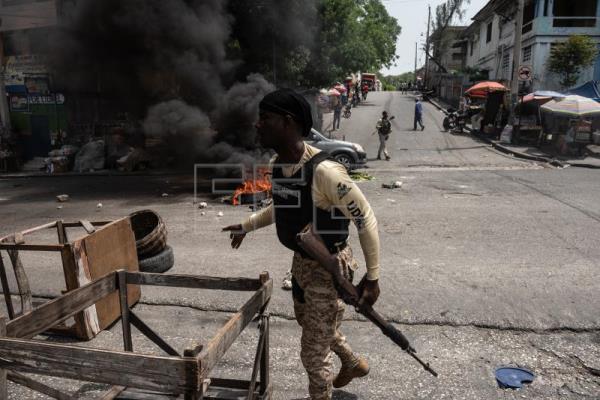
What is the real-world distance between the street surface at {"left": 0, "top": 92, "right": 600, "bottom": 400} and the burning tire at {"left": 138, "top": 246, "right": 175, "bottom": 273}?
0.58 feet

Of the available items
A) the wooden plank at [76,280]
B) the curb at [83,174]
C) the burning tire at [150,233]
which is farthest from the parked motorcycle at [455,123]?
the wooden plank at [76,280]

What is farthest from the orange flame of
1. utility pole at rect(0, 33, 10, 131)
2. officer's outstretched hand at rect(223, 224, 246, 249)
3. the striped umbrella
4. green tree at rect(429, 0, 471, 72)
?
green tree at rect(429, 0, 471, 72)

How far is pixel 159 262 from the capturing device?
189 inches

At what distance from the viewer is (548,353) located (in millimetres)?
3262

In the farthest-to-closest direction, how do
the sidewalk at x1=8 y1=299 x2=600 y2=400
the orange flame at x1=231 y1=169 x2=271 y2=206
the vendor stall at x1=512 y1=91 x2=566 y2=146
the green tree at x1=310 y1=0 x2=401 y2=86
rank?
the green tree at x1=310 y1=0 x2=401 y2=86
the vendor stall at x1=512 y1=91 x2=566 y2=146
the orange flame at x1=231 y1=169 x2=271 y2=206
the sidewalk at x1=8 y1=299 x2=600 y2=400

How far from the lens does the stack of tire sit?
4641 mm

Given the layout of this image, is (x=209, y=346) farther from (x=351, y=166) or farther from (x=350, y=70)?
(x=350, y=70)

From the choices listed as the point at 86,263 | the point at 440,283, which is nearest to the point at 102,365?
the point at 86,263

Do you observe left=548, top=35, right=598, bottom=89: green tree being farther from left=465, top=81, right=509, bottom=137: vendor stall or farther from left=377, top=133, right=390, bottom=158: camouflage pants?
left=377, top=133, right=390, bottom=158: camouflage pants

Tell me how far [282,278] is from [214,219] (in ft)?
10.4

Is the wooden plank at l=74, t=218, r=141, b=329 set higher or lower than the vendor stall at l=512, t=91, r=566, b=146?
lower

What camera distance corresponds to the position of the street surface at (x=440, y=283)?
305 centimetres

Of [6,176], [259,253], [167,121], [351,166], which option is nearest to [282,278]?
[259,253]

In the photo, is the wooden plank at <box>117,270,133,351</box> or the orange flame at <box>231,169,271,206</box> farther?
the orange flame at <box>231,169,271,206</box>
